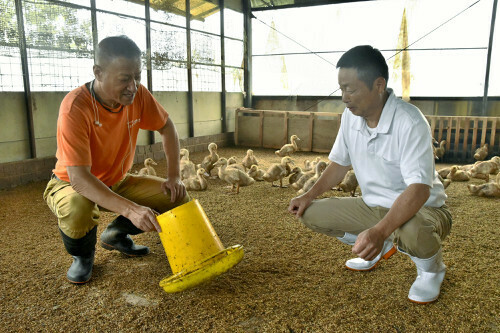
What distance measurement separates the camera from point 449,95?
370 inches

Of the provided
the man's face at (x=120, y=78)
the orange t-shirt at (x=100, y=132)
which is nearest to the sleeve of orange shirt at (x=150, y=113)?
the orange t-shirt at (x=100, y=132)

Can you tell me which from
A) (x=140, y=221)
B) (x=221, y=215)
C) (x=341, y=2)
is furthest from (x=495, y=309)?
(x=341, y=2)

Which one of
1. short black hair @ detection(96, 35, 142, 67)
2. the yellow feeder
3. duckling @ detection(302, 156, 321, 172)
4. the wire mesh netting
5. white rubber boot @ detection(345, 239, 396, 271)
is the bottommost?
white rubber boot @ detection(345, 239, 396, 271)

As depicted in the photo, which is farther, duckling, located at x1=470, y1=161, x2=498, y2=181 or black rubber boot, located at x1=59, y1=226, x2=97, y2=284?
duckling, located at x1=470, y1=161, x2=498, y2=181

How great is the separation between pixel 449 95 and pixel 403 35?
1.98m

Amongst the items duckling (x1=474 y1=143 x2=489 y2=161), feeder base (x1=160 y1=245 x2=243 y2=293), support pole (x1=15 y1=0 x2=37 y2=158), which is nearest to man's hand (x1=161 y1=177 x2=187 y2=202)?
feeder base (x1=160 y1=245 x2=243 y2=293)

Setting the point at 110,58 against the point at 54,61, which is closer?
the point at 110,58

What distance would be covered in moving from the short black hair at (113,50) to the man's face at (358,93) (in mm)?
1369

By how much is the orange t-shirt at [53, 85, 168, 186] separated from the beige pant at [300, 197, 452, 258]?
59.2 inches

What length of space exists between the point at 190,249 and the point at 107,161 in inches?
40.7

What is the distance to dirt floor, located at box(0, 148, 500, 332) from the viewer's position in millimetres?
2125

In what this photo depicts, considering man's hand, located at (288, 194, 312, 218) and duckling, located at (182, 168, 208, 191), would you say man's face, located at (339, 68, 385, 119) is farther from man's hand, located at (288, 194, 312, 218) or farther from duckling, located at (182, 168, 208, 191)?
duckling, located at (182, 168, 208, 191)

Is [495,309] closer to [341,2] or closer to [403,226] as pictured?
[403,226]

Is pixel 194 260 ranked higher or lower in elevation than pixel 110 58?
lower
